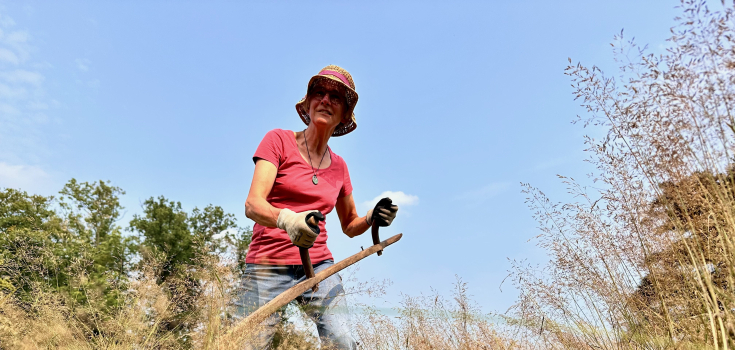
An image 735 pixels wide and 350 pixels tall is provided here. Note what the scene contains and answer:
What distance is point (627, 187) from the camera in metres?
2.38

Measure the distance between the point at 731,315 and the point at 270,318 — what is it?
1812 millimetres

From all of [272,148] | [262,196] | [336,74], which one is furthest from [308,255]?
[336,74]

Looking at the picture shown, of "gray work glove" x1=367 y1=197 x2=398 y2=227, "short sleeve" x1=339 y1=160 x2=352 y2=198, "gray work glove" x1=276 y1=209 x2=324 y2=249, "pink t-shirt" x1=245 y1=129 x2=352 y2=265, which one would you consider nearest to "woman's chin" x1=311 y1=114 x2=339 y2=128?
"pink t-shirt" x1=245 y1=129 x2=352 y2=265

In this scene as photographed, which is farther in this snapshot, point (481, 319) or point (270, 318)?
point (481, 319)

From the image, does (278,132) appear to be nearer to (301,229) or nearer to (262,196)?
(262,196)

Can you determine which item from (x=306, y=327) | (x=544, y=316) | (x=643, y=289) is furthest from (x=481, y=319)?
(x=306, y=327)

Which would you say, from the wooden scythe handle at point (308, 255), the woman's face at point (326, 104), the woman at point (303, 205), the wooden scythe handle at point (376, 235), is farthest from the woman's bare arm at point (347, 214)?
the wooden scythe handle at point (308, 255)

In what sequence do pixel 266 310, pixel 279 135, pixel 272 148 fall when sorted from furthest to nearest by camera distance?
1. pixel 279 135
2. pixel 272 148
3. pixel 266 310

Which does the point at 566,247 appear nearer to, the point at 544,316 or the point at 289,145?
the point at 544,316

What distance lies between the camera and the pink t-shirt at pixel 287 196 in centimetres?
213

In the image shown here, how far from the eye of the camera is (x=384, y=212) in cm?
242

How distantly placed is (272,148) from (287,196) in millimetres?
270

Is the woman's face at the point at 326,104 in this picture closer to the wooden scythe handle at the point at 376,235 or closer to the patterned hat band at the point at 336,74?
the patterned hat band at the point at 336,74

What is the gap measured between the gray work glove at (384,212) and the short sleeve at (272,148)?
0.61 meters
